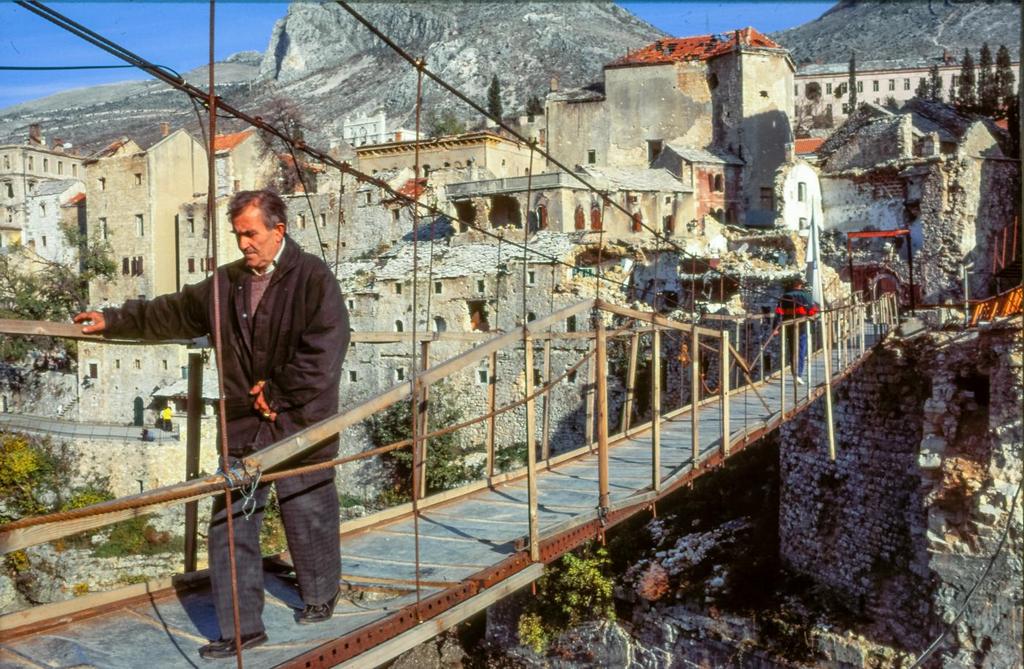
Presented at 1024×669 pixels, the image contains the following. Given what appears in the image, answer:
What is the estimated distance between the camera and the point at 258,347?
3680mm

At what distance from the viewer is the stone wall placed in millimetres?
9828

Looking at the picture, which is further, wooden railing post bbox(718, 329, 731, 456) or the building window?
the building window

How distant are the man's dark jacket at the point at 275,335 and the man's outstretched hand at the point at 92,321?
0.09ft

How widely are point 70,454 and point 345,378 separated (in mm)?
6841

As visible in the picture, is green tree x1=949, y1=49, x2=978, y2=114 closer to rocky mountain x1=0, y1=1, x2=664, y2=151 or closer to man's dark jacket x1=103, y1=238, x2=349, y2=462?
rocky mountain x1=0, y1=1, x2=664, y2=151

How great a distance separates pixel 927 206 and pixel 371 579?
72.8 feet

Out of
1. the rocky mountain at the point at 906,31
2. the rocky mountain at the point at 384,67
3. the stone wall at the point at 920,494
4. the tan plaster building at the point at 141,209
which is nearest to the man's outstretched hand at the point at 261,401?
the stone wall at the point at 920,494

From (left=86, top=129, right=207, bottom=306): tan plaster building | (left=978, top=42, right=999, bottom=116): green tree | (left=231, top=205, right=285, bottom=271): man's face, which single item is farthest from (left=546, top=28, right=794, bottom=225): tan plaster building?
(left=231, top=205, right=285, bottom=271): man's face

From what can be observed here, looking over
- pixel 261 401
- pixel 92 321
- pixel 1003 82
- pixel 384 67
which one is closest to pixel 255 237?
pixel 261 401

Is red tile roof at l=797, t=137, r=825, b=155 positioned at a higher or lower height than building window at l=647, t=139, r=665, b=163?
higher

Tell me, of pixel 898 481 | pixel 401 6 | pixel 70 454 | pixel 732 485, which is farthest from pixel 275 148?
pixel 401 6

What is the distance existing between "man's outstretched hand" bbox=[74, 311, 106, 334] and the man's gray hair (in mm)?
613

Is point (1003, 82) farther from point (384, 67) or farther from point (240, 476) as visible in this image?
point (384, 67)

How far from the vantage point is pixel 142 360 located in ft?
91.5
